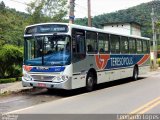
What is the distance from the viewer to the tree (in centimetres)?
3878

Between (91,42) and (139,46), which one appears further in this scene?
(139,46)

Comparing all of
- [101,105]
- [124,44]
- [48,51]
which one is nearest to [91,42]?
[48,51]

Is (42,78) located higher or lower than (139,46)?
lower

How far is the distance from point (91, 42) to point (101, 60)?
4.68ft

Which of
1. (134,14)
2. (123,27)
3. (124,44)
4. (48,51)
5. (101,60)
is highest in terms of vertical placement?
(134,14)

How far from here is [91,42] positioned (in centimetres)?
1614

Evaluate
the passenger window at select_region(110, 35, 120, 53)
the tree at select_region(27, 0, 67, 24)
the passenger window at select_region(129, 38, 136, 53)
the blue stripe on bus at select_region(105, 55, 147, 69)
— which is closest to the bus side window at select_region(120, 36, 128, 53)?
the blue stripe on bus at select_region(105, 55, 147, 69)

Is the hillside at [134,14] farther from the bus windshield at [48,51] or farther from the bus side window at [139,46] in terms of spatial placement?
the bus windshield at [48,51]

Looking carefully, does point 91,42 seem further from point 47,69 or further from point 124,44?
point 124,44

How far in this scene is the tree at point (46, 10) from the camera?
38.8m

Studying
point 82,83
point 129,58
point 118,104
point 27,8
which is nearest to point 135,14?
point 27,8

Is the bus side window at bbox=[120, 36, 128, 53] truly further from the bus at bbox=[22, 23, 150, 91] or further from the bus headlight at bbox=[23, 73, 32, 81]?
the bus headlight at bbox=[23, 73, 32, 81]

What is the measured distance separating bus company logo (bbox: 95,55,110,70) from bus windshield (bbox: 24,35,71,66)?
2895mm

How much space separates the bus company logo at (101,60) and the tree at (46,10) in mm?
21634
